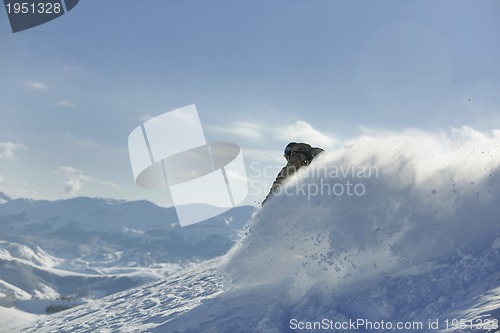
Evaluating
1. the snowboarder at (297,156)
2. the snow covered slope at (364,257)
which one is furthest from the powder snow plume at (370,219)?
the snowboarder at (297,156)

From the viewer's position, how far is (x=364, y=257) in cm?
1655

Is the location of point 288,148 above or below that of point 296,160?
above

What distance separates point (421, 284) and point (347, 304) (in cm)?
249

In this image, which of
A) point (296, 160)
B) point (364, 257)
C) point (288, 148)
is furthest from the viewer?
point (288, 148)

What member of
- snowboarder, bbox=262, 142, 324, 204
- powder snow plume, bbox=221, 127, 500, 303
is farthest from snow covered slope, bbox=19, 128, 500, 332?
snowboarder, bbox=262, 142, 324, 204

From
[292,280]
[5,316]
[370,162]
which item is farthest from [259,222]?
[5,316]

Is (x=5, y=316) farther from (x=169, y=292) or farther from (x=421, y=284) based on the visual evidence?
(x=421, y=284)

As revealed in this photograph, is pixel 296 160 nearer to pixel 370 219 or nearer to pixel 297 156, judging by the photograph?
pixel 297 156

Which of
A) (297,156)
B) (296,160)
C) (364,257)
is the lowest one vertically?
(364,257)

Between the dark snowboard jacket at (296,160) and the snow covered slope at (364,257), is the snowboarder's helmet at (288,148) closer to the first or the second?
the dark snowboard jacket at (296,160)

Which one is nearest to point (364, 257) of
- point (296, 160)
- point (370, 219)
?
point (370, 219)

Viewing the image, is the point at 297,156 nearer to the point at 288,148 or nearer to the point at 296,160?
the point at 296,160

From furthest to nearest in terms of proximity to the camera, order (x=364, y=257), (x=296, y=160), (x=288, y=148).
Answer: (x=288, y=148)
(x=296, y=160)
(x=364, y=257)

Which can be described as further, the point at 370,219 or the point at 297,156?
the point at 297,156
